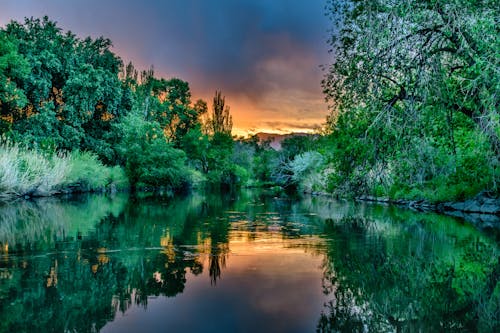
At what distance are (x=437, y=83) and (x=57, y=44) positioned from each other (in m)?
40.9

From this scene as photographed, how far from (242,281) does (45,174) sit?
23.8 m

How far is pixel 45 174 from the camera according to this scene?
2838 cm

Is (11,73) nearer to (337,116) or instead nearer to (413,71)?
(337,116)

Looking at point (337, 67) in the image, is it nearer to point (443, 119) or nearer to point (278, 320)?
point (443, 119)

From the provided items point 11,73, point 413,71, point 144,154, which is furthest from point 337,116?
point 144,154

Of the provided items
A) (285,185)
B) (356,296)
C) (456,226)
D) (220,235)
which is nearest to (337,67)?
(220,235)

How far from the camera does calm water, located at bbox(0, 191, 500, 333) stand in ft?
19.1

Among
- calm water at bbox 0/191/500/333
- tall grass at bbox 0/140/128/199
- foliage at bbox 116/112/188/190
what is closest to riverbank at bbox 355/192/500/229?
calm water at bbox 0/191/500/333

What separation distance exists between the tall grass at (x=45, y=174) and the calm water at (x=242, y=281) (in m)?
11.7

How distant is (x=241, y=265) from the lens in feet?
29.8

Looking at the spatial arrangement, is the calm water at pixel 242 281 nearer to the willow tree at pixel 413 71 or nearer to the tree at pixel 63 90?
the willow tree at pixel 413 71

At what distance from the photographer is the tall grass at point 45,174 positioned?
79.9 feet

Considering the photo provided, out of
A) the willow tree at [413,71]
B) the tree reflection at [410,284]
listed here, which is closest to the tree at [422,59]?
the willow tree at [413,71]

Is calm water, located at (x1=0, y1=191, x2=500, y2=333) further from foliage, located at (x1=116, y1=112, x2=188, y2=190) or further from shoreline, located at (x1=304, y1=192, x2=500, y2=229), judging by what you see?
foliage, located at (x1=116, y1=112, x2=188, y2=190)
